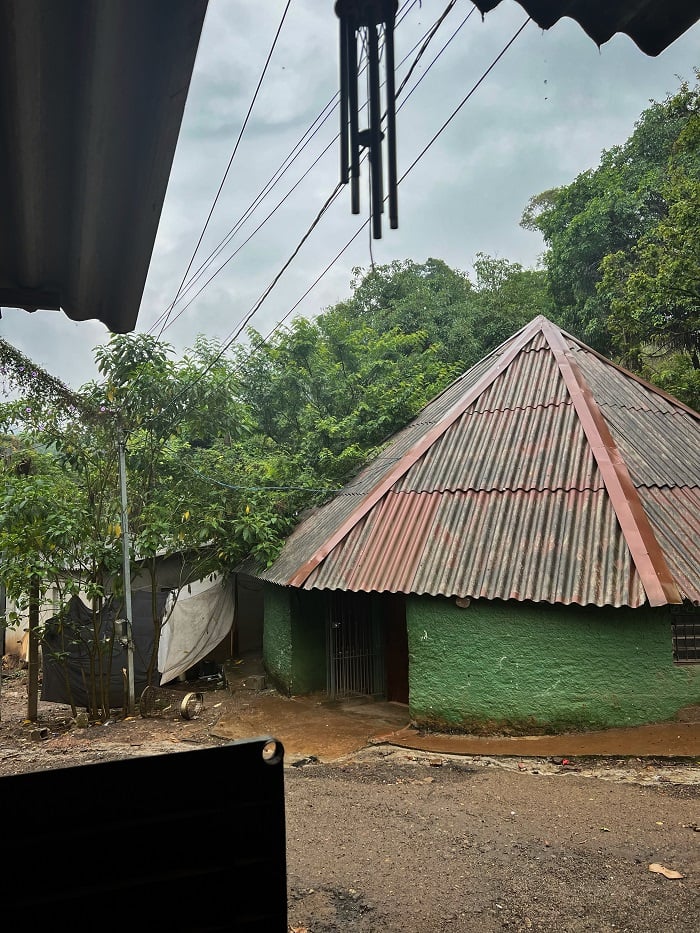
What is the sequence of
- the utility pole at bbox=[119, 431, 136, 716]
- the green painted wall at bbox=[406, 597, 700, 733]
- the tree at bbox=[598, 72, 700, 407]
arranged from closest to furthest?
1. the green painted wall at bbox=[406, 597, 700, 733]
2. the utility pole at bbox=[119, 431, 136, 716]
3. the tree at bbox=[598, 72, 700, 407]

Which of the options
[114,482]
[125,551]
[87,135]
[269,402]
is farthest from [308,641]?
[87,135]

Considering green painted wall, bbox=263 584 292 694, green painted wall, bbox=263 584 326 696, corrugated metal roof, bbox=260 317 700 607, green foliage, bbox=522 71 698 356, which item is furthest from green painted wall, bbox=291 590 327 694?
green foliage, bbox=522 71 698 356

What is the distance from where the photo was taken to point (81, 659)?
12523 mm

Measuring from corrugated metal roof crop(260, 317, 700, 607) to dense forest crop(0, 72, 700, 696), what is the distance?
189cm

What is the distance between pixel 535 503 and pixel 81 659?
28.7 feet

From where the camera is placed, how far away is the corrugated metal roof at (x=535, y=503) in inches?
358

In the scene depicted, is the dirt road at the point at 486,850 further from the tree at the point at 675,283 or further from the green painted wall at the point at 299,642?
the tree at the point at 675,283

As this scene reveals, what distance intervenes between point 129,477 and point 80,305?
32.0ft

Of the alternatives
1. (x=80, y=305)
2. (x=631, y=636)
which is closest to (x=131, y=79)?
(x=80, y=305)

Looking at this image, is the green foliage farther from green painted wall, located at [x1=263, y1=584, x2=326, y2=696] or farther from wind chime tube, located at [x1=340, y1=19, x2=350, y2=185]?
wind chime tube, located at [x1=340, y1=19, x2=350, y2=185]

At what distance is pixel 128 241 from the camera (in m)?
2.87

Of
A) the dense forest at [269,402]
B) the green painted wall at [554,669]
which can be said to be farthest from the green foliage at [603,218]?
the green painted wall at [554,669]

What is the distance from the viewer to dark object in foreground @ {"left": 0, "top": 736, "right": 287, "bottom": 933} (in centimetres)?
115

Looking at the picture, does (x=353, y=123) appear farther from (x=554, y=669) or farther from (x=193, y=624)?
(x=193, y=624)
